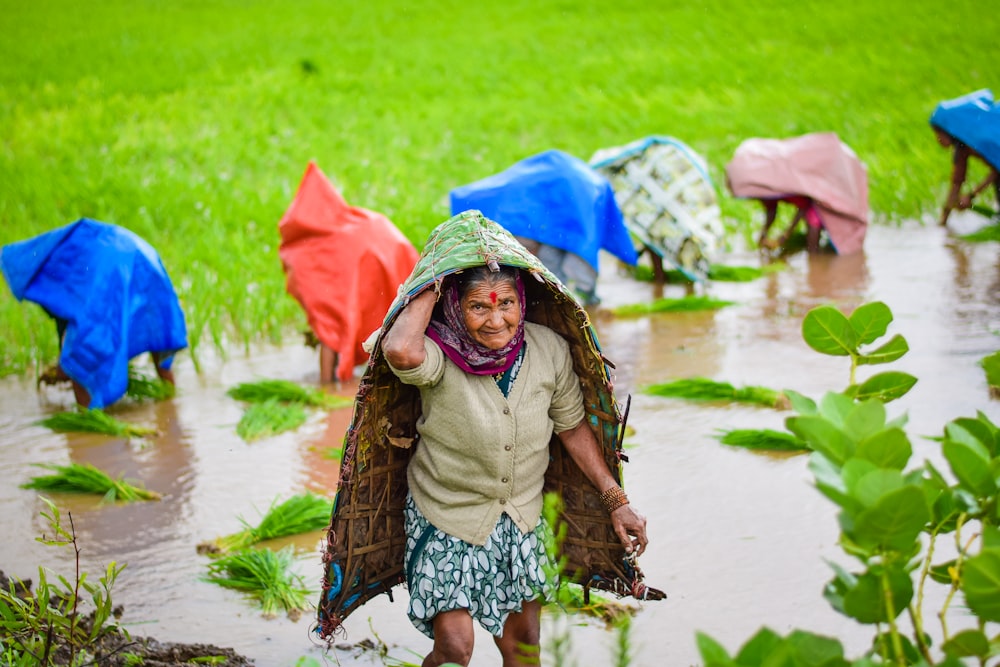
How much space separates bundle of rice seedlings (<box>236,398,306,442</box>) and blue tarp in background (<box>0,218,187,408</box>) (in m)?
0.69

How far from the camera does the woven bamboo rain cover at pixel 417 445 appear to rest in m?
2.74

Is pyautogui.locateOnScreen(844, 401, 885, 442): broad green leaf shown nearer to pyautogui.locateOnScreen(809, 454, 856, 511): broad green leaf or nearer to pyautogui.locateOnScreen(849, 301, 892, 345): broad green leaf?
pyautogui.locateOnScreen(809, 454, 856, 511): broad green leaf

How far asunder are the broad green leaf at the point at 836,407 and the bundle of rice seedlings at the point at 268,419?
394 cm

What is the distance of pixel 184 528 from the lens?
14.3 ft

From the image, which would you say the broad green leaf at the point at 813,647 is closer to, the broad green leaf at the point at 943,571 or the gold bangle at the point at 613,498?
the broad green leaf at the point at 943,571

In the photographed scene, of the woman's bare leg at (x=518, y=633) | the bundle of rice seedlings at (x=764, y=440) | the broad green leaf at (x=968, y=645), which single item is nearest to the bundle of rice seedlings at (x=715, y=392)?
the bundle of rice seedlings at (x=764, y=440)

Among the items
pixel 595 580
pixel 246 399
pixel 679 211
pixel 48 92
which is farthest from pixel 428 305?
pixel 48 92

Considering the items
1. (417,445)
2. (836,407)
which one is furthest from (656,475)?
(836,407)

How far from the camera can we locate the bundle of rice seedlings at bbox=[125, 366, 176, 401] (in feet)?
19.7

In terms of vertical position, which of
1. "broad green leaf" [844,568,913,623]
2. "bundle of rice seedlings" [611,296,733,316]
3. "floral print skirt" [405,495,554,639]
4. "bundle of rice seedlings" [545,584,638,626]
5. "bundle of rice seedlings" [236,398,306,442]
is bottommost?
"bundle of rice seedlings" [236,398,306,442]

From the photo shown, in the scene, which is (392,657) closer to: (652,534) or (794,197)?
(652,534)

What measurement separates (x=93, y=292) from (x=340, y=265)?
4.15ft

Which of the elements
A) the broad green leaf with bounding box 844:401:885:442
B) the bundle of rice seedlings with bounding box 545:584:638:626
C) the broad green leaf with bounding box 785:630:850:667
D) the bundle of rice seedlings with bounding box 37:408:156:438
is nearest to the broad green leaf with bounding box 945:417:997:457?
the broad green leaf with bounding box 844:401:885:442

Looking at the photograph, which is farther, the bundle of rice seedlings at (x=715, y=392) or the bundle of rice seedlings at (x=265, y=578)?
the bundle of rice seedlings at (x=715, y=392)
